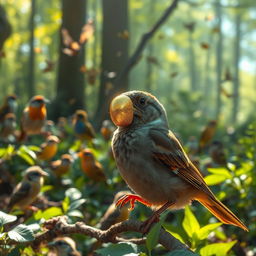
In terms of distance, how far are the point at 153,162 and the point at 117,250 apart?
2.83ft

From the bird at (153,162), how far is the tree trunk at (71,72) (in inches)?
378

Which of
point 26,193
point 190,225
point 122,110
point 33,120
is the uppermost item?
point 122,110

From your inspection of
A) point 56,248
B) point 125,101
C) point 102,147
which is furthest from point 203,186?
point 102,147

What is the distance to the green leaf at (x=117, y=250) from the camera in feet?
6.75

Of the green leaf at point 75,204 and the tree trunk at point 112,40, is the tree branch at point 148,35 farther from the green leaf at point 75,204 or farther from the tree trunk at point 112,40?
the green leaf at point 75,204

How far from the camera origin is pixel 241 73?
203 feet

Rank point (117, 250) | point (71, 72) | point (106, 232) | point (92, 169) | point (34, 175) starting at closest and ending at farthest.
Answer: point (117, 250), point (106, 232), point (34, 175), point (92, 169), point (71, 72)

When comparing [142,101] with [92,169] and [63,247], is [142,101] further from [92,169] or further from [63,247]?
[92,169]

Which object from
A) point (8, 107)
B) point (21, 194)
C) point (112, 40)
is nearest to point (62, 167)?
point (21, 194)

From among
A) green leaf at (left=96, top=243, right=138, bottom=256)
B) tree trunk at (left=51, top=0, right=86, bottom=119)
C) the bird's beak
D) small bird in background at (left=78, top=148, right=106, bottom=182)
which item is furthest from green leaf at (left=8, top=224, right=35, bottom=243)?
tree trunk at (left=51, top=0, right=86, bottom=119)

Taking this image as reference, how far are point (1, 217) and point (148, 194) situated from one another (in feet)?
3.00

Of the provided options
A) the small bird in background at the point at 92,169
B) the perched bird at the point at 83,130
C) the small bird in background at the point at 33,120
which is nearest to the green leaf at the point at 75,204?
the small bird in background at the point at 92,169

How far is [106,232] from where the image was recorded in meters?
2.53

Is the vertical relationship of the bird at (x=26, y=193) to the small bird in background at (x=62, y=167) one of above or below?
above
